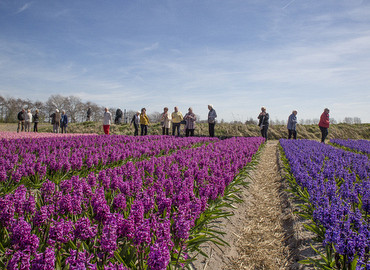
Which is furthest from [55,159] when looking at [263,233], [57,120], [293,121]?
[293,121]

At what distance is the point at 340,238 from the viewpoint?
2.73 metres

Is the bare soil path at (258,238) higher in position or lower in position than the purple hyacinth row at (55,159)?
lower

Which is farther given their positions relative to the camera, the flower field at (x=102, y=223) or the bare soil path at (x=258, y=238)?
the bare soil path at (x=258, y=238)

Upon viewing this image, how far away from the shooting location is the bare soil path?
352 centimetres

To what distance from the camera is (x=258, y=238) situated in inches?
171

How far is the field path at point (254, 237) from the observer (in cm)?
353

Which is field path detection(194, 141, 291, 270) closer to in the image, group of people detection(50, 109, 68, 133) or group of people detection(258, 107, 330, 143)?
group of people detection(258, 107, 330, 143)

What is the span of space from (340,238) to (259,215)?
2.73m

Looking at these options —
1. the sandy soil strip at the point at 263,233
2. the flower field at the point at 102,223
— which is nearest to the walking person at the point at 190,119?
the sandy soil strip at the point at 263,233

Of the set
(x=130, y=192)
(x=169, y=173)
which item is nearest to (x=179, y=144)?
(x=169, y=173)

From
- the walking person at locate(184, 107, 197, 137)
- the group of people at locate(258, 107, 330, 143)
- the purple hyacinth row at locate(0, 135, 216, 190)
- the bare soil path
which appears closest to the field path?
the bare soil path

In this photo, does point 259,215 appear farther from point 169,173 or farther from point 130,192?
point 130,192

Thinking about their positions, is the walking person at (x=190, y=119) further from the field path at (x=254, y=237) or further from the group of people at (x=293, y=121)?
the field path at (x=254, y=237)

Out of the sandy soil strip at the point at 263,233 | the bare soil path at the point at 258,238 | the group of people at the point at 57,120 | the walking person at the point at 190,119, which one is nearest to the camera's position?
the bare soil path at the point at 258,238
